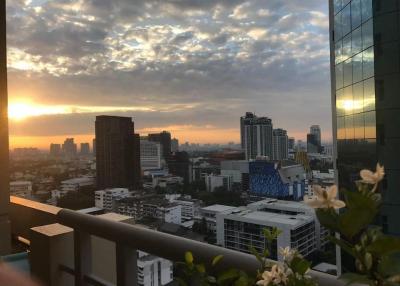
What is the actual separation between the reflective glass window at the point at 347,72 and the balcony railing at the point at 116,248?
416 inches

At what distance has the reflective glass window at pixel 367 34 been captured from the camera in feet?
33.0

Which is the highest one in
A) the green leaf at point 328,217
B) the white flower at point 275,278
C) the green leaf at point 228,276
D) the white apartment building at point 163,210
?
the green leaf at point 328,217

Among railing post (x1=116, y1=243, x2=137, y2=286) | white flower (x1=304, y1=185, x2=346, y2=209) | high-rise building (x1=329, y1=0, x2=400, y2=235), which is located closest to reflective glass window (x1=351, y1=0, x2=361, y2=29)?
high-rise building (x1=329, y1=0, x2=400, y2=235)

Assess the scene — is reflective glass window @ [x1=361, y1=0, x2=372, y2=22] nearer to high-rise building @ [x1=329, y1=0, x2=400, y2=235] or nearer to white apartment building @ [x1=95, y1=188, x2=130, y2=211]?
high-rise building @ [x1=329, y1=0, x2=400, y2=235]

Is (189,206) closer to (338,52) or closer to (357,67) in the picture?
(357,67)

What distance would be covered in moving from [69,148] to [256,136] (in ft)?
7.47

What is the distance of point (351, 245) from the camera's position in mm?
482

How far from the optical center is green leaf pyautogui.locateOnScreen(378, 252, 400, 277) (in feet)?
1.44

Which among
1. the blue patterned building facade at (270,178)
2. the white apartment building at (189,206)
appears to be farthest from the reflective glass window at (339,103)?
the white apartment building at (189,206)

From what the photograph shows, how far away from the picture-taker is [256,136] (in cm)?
489

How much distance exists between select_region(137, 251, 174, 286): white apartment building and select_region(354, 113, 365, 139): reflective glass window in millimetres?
10295

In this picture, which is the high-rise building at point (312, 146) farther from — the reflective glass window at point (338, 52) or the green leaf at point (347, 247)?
the reflective glass window at point (338, 52)

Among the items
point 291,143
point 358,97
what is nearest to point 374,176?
point 291,143

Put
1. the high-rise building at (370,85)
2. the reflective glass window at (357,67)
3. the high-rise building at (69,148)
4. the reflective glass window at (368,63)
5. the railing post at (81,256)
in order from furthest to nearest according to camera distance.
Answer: the reflective glass window at (357,67) < the reflective glass window at (368,63) < the high-rise building at (370,85) < the high-rise building at (69,148) < the railing post at (81,256)
